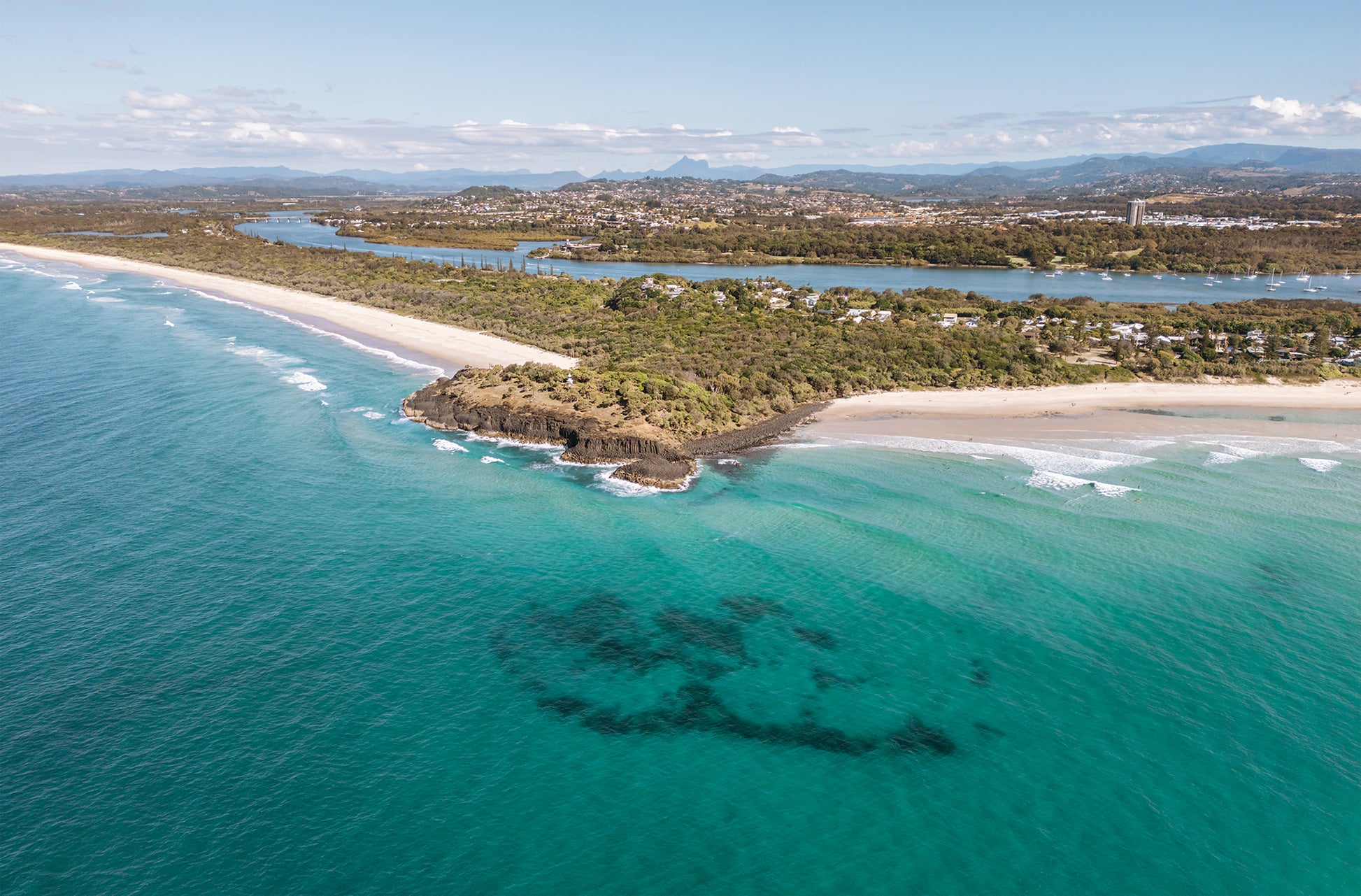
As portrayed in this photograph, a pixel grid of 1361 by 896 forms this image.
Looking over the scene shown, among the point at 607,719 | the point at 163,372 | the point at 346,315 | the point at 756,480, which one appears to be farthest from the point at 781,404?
the point at 346,315

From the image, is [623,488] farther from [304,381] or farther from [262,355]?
[262,355]

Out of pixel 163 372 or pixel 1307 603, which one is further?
pixel 163 372

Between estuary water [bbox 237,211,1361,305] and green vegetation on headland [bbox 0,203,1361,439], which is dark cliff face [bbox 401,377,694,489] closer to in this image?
green vegetation on headland [bbox 0,203,1361,439]

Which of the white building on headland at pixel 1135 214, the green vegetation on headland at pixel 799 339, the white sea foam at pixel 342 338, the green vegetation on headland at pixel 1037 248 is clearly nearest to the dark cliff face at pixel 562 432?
the green vegetation on headland at pixel 799 339

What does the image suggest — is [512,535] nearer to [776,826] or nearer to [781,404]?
[776,826]

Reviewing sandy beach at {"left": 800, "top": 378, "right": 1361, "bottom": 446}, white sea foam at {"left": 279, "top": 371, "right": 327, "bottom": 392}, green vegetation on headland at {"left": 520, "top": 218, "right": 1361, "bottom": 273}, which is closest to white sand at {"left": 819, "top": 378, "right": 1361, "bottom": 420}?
sandy beach at {"left": 800, "top": 378, "right": 1361, "bottom": 446}

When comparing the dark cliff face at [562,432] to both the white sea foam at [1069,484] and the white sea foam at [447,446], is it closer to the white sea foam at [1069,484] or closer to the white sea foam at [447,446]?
the white sea foam at [447,446]

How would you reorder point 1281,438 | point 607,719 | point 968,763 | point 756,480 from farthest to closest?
point 1281,438
point 756,480
point 607,719
point 968,763
